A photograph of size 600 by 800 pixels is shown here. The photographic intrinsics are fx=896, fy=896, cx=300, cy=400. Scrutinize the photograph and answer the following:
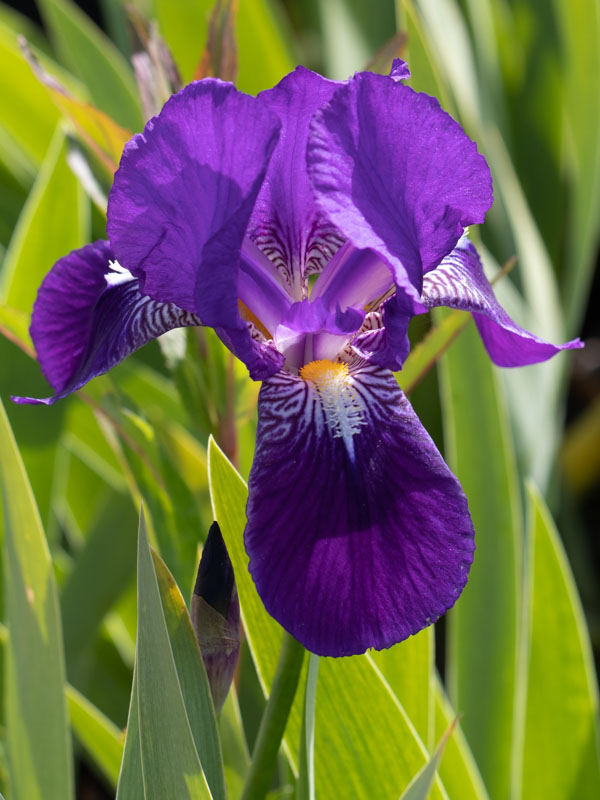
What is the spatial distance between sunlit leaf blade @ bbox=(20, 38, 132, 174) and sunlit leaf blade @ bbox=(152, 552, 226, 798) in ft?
1.18

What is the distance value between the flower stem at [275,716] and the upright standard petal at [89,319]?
17cm

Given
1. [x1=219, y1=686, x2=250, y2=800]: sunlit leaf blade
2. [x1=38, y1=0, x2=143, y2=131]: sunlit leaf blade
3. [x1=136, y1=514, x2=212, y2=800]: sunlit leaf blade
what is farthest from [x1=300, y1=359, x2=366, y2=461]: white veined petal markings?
[x1=38, y1=0, x2=143, y2=131]: sunlit leaf blade

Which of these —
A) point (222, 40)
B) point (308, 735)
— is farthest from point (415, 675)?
point (222, 40)

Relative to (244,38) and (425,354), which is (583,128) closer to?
(244,38)

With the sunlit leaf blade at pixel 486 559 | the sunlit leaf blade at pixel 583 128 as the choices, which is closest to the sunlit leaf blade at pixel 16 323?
the sunlit leaf blade at pixel 486 559

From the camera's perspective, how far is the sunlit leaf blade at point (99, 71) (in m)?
1.07

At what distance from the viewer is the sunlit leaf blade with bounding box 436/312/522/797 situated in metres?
0.80

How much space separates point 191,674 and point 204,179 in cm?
24

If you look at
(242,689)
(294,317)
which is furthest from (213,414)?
(242,689)

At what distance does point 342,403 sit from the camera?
1.41 ft

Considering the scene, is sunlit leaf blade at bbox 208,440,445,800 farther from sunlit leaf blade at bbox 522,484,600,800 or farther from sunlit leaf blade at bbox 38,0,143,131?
sunlit leaf blade at bbox 38,0,143,131

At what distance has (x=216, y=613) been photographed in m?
0.46

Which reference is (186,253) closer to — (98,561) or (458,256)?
(458,256)

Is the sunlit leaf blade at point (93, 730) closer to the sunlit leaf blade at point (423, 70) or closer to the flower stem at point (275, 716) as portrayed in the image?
the flower stem at point (275, 716)
